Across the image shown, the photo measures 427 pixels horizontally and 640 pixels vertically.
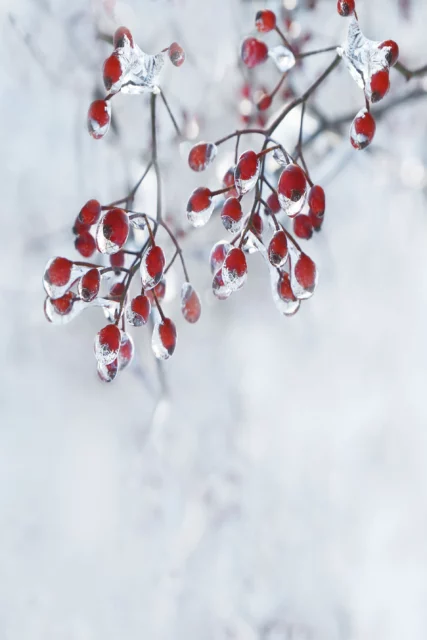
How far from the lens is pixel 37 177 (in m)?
0.65

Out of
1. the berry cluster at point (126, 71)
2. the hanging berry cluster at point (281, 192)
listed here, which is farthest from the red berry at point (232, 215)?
the berry cluster at point (126, 71)

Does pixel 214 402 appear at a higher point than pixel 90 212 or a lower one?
lower

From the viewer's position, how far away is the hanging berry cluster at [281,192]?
357mm

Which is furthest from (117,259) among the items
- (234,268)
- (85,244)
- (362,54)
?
(362,54)

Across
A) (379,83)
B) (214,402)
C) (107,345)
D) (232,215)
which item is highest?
(379,83)

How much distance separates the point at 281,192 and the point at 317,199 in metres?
0.04

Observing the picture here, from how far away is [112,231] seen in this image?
0.37m

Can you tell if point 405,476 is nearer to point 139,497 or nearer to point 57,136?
point 139,497

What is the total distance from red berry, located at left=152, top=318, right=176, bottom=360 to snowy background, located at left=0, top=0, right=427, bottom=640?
23 centimetres

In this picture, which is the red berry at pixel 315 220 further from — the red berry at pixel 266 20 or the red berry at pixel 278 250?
the red berry at pixel 266 20

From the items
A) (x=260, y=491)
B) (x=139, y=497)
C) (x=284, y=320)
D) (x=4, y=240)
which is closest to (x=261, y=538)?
(x=260, y=491)

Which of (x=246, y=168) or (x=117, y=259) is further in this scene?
(x=117, y=259)

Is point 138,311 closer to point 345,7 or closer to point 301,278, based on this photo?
point 301,278

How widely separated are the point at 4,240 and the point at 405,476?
568 mm
